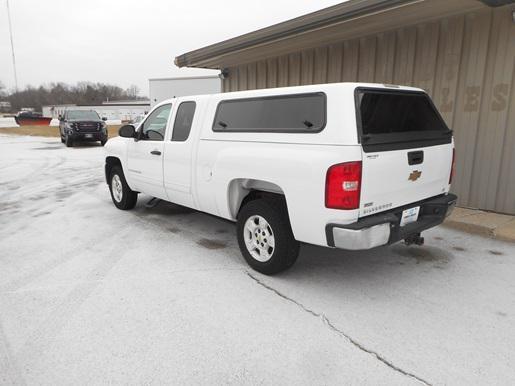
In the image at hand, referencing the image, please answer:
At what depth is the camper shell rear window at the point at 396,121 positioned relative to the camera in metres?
3.30

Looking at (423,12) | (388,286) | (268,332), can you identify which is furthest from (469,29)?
(268,332)

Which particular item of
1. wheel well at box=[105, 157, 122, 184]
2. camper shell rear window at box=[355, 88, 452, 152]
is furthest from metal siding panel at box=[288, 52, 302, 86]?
camper shell rear window at box=[355, 88, 452, 152]

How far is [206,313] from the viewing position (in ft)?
10.9

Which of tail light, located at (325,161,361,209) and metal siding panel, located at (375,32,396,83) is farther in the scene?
metal siding panel, located at (375,32,396,83)

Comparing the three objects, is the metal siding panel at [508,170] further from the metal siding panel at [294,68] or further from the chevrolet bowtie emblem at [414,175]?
the metal siding panel at [294,68]

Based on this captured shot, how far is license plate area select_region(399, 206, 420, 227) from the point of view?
12.0 feet

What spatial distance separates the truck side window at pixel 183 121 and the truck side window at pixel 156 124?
294 mm

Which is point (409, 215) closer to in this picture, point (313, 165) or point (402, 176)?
point (402, 176)

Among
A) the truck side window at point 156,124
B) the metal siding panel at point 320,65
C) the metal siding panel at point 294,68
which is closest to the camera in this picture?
the truck side window at point 156,124

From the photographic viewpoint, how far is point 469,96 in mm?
6051

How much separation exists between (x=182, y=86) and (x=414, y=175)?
29.2 metres

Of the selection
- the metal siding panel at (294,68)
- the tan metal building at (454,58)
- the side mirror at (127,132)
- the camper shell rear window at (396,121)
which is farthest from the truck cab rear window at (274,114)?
the metal siding panel at (294,68)

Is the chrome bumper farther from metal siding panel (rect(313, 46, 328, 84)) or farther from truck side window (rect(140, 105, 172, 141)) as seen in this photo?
metal siding panel (rect(313, 46, 328, 84))

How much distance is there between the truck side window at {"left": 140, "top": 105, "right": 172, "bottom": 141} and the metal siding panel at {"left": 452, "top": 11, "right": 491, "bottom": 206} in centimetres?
451
